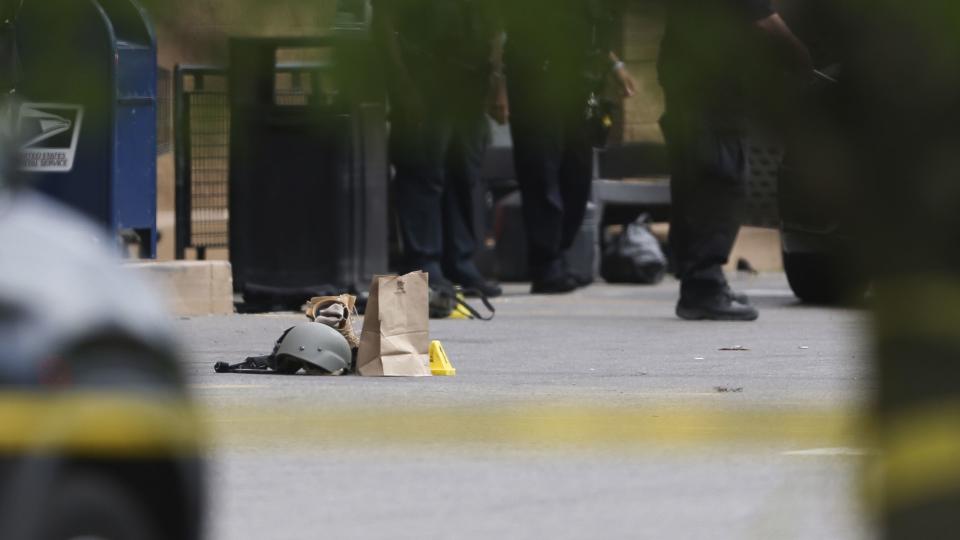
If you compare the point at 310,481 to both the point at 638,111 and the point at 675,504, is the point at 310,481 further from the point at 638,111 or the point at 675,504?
the point at 638,111

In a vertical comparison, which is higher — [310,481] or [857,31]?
[857,31]

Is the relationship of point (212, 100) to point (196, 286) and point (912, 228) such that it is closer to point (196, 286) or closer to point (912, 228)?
point (912, 228)

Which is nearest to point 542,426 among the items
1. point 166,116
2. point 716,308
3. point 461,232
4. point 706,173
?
point 166,116

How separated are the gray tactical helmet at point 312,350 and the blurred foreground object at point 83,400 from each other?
415 centimetres

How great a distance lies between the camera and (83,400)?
2.20 m

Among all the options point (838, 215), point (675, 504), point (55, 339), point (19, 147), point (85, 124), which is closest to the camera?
point (838, 215)

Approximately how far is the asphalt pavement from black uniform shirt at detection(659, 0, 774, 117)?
254 mm

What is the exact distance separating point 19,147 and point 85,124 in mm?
213

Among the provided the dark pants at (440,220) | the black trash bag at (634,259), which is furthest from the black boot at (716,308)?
the black trash bag at (634,259)

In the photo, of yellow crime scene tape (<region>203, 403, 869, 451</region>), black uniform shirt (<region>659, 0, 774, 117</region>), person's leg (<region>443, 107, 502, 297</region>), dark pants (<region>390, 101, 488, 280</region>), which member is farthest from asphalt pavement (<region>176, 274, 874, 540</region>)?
person's leg (<region>443, 107, 502, 297</region>)

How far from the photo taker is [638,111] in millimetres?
1437

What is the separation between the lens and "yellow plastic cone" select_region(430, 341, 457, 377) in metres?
6.79

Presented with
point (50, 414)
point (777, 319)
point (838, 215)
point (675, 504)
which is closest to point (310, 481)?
point (675, 504)

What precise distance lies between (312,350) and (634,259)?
688 centimetres
